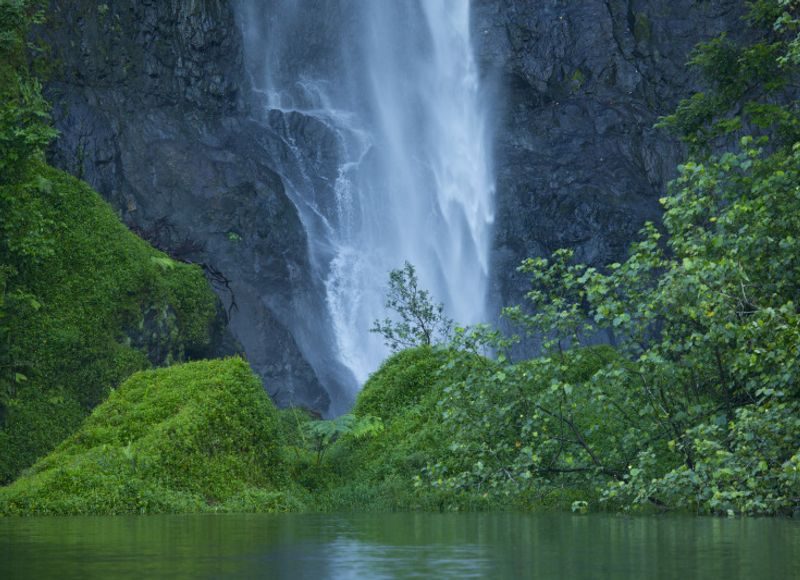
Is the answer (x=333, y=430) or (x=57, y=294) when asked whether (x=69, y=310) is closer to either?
(x=57, y=294)

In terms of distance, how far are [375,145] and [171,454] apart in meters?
34.9

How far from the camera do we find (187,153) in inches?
1603

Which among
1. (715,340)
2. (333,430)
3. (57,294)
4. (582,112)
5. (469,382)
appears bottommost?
(333,430)

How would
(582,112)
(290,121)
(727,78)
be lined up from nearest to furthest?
(727,78) < (290,121) < (582,112)

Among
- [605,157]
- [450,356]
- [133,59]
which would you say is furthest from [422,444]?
[605,157]

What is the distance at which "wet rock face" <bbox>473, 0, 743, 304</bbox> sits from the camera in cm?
4600

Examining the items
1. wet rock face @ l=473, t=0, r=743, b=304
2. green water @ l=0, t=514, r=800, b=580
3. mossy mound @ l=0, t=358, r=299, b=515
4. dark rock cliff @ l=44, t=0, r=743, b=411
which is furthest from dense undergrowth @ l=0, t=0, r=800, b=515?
wet rock face @ l=473, t=0, r=743, b=304

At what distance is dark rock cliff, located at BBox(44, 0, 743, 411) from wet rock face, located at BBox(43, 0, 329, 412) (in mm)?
69

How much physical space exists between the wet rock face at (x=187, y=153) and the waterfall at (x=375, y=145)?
1901mm

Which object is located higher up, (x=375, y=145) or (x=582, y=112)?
(x=582, y=112)

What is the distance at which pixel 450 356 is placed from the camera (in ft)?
43.4

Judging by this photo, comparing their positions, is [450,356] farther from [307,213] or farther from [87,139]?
[307,213]

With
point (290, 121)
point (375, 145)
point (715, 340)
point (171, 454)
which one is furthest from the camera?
point (375, 145)

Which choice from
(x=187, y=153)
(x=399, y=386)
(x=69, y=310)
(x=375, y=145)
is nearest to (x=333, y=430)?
(x=399, y=386)
